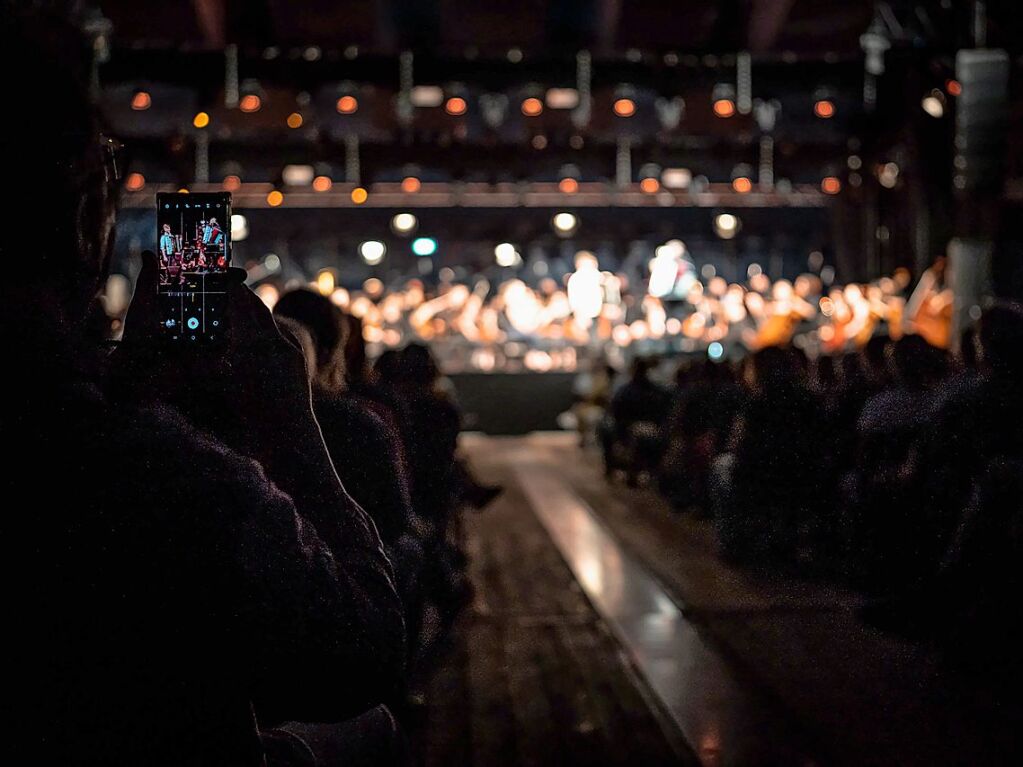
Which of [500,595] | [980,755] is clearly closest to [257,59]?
[500,595]

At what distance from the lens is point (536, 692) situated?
3506 mm

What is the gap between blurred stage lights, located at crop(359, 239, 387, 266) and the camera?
17625 millimetres

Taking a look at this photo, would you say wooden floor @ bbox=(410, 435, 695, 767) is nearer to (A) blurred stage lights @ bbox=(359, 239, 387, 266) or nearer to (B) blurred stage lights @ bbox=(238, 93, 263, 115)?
(B) blurred stage lights @ bbox=(238, 93, 263, 115)

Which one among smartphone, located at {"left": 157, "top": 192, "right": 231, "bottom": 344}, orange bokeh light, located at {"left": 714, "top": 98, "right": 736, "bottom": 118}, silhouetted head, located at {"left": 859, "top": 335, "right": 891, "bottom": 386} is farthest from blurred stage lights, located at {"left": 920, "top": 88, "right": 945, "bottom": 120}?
smartphone, located at {"left": 157, "top": 192, "right": 231, "bottom": 344}

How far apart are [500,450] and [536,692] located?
11.6 m

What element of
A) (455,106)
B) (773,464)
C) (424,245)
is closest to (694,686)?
(773,464)

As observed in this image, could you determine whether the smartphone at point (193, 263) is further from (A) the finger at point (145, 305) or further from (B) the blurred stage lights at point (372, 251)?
(B) the blurred stage lights at point (372, 251)

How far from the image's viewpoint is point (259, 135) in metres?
13.1

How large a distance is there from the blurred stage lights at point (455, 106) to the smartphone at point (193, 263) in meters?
11.4

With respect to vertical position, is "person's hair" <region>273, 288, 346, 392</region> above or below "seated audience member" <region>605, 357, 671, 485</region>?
above

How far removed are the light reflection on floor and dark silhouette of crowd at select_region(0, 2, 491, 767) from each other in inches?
71.9

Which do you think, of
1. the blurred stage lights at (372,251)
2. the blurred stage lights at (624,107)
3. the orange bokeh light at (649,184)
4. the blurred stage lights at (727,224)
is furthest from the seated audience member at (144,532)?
the blurred stage lights at (372,251)

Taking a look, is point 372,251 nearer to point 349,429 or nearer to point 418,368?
point 418,368

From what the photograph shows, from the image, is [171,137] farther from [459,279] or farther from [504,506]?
[459,279]
